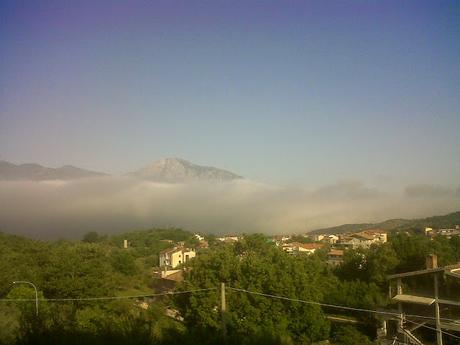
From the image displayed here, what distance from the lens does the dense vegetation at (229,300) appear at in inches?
292

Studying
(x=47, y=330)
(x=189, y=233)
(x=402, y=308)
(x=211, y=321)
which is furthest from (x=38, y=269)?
(x=189, y=233)

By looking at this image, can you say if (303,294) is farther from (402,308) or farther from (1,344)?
(1,344)

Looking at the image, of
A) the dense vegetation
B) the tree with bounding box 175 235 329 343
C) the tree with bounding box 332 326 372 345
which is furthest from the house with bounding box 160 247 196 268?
the tree with bounding box 332 326 372 345

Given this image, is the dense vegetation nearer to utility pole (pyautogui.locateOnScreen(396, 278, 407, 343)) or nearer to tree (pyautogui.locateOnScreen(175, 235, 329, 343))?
tree (pyautogui.locateOnScreen(175, 235, 329, 343))

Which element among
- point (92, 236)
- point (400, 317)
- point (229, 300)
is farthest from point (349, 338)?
point (92, 236)

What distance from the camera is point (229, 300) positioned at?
1847cm

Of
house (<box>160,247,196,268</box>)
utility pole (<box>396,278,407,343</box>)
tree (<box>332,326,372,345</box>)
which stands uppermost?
utility pole (<box>396,278,407,343</box>)

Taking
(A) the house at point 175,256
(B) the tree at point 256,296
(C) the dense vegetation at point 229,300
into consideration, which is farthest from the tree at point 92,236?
(B) the tree at point 256,296

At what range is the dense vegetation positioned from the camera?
742 cm

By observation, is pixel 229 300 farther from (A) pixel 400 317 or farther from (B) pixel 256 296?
(A) pixel 400 317

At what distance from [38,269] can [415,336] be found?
2313cm

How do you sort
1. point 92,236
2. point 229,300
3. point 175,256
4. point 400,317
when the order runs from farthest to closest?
point 92,236 < point 175,256 < point 229,300 < point 400,317

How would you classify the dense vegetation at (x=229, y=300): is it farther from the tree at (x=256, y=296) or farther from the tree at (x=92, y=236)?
the tree at (x=92, y=236)

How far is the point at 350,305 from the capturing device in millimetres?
22438
